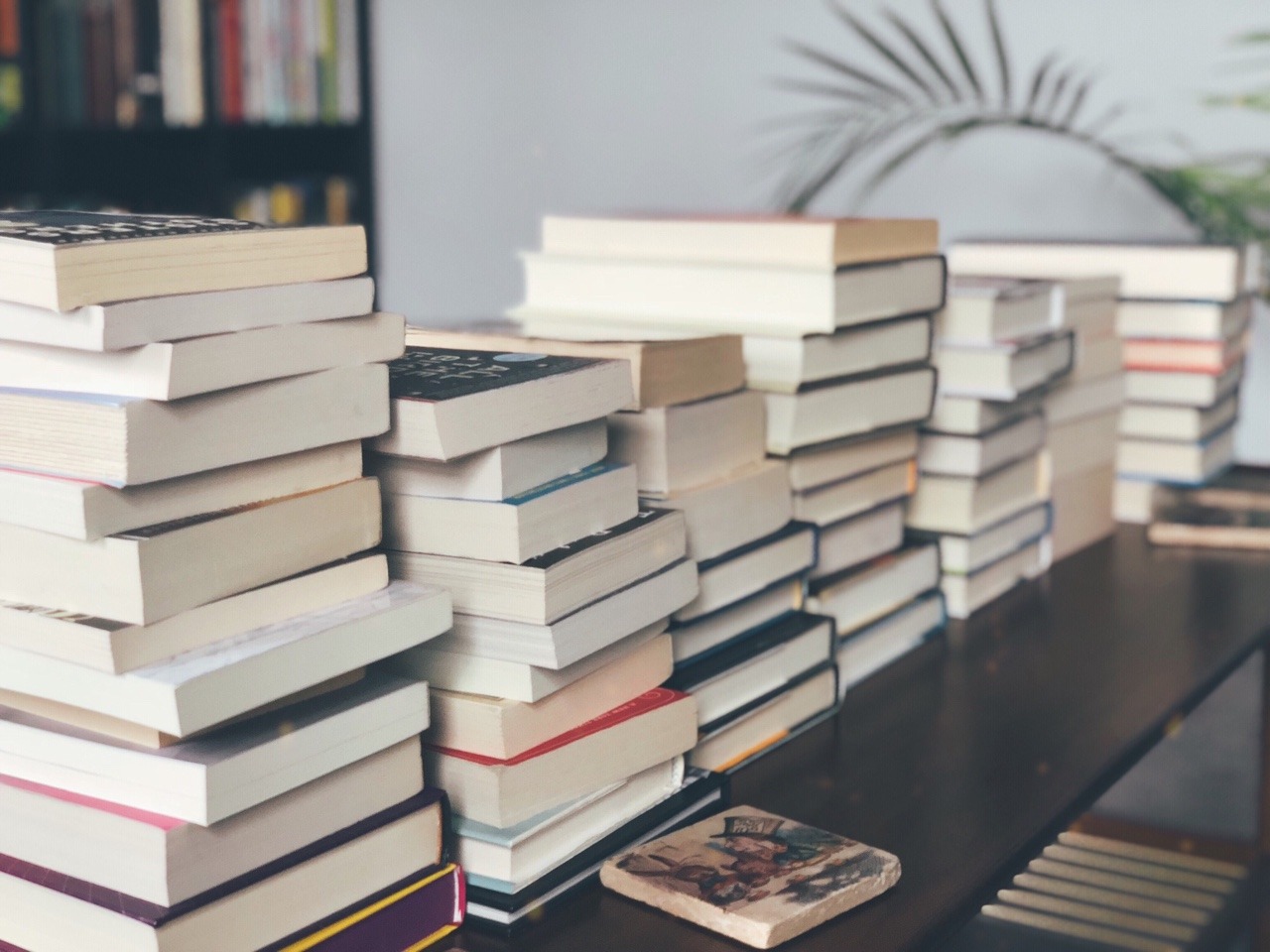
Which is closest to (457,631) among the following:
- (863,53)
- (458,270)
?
(863,53)

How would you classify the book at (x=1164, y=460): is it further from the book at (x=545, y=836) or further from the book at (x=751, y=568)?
the book at (x=545, y=836)

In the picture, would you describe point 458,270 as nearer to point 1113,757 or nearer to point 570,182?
point 570,182

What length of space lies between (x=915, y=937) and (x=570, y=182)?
2855 millimetres

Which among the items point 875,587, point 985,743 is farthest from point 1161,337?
point 985,743

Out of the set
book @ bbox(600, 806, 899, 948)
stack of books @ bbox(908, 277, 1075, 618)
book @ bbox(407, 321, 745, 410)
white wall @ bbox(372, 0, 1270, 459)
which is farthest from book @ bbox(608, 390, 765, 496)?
white wall @ bbox(372, 0, 1270, 459)

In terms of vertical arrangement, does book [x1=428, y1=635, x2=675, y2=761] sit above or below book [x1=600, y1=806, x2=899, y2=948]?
above

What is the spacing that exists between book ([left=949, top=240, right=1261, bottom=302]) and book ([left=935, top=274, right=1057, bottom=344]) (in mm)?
263

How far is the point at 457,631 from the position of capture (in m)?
0.75

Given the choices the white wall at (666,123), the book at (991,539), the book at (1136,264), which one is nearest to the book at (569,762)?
the book at (991,539)

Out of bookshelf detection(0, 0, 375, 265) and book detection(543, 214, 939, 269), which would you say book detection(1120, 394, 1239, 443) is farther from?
bookshelf detection(0, 0, 375, 265)

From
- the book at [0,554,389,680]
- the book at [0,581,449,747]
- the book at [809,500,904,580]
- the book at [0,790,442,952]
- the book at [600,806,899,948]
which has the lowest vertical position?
the book at [600,806,899,948]

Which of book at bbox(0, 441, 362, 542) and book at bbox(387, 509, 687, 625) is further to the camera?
book at bbox(387, 509, 687, 625)

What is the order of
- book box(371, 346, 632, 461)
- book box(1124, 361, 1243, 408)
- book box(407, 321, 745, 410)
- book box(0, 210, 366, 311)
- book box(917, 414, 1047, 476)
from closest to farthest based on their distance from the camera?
book box(0, 210, 366, 311) → book box(371, 346, 632, 461) → book box(407, 321, 745, 410) → book box(917, 414, 1047, 476) → book box(1124, 361, 1243, 408)

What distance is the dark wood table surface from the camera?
750mm
